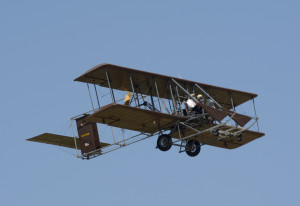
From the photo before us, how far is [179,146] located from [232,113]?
298cm

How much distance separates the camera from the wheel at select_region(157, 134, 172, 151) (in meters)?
40.2

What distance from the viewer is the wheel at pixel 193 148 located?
41750mm

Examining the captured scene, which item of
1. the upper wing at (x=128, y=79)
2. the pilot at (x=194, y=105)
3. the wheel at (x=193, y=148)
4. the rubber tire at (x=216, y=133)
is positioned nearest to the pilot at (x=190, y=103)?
the pilot at (x=194, y=105)

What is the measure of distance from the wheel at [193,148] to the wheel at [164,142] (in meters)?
1.65

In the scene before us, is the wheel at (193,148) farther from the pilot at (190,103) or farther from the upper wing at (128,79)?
the upper wing at (128,79)

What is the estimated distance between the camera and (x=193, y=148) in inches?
1645

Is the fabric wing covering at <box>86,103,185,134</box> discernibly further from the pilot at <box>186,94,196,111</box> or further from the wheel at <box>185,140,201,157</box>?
the wheel at <box>185,140,201,157</box>

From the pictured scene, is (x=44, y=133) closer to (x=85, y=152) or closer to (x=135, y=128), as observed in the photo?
(x=85, y=152)

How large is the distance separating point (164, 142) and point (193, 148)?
6.74ft

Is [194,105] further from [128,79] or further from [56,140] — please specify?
[56,140]

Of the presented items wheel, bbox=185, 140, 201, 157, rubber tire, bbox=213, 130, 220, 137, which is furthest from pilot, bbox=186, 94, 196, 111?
wheel, bbox=185, 140, 201, 157

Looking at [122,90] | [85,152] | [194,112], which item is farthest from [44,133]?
[194,112]

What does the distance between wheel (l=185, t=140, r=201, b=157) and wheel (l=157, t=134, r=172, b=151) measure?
165 centimetres

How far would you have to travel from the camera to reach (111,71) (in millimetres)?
39969
